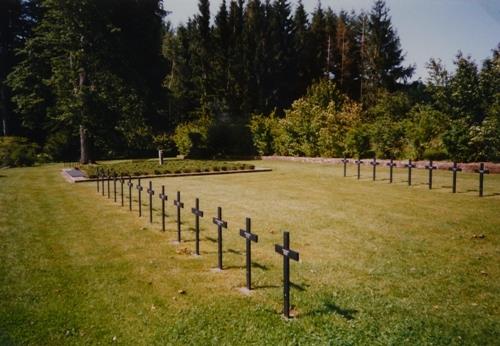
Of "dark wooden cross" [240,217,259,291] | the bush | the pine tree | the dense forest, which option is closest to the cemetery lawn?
"dark wooden cross" [240,217,259,291]

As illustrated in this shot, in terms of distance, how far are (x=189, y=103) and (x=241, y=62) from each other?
901 cm

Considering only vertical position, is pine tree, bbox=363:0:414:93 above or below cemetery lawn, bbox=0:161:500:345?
above

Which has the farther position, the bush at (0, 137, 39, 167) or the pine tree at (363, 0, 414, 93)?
the pine tree at (363, 0, 414, 93)

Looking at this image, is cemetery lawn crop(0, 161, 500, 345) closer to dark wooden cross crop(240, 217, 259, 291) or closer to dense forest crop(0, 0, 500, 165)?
dark wooden cross crop(240, 217, 259, 291)

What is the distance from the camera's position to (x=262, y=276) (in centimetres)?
695

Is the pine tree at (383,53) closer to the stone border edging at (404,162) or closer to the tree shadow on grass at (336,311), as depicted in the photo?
the stone border edging at (404,162)

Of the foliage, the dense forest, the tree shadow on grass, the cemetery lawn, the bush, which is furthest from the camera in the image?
the foliage

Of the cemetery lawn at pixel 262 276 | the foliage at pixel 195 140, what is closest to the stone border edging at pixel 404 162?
the foliage at pixel 195 140

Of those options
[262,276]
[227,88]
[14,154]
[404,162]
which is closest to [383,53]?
[227,88]

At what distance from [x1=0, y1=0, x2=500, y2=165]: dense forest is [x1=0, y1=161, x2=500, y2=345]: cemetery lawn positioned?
14.0 metres

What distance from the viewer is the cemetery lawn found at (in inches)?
201

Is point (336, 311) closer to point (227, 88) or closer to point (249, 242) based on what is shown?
point (249, 242)

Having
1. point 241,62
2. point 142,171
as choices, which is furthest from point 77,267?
point 241,62

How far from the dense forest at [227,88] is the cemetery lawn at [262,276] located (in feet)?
45.8
